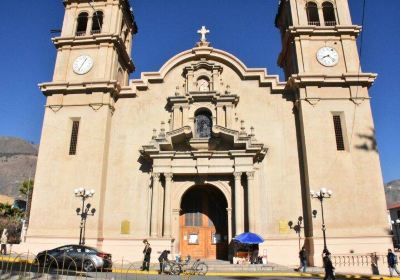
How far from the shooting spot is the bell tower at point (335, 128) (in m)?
20.6

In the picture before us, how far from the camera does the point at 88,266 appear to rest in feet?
55.8

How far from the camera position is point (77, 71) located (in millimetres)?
26094

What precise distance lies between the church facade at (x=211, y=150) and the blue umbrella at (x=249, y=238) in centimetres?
119

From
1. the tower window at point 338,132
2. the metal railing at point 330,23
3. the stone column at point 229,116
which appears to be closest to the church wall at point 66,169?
the stone column at point 229,116

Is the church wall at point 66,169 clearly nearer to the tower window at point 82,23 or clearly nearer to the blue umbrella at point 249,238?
the tower window at point 82,23

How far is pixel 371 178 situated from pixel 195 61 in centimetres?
1458

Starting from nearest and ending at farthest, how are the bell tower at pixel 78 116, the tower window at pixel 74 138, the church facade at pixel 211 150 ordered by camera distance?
the church facade at pixel 211 150
the bell tower at pixel 78 116
the tower window at pixel 74 138

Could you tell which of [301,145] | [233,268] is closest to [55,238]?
[233,268]

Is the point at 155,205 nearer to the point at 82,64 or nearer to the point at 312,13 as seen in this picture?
the point at 82,64

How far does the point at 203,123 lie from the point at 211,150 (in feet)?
8.07

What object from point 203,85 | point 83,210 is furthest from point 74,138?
point 203,85

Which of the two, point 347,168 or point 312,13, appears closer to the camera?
point 347,168

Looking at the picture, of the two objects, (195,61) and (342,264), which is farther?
(195,61)

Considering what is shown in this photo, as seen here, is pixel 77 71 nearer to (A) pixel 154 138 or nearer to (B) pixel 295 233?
(A) pixel 154 138
